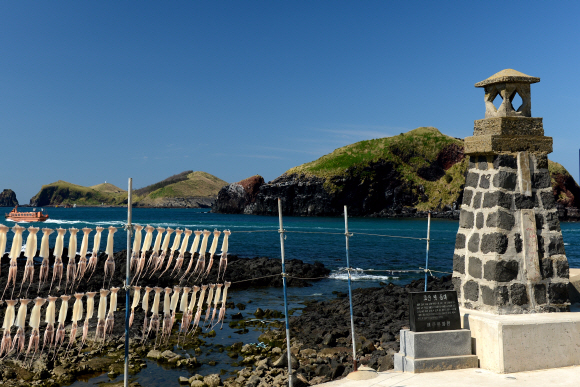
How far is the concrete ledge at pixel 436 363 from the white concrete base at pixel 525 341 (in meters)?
0.25

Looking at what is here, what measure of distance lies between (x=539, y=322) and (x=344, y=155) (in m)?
150

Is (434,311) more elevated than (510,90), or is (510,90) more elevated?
(510,90)

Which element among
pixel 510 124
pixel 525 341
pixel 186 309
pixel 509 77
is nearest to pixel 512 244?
pixel 525 341

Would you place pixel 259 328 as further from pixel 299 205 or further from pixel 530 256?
pixel 299 205

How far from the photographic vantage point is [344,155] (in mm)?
155500

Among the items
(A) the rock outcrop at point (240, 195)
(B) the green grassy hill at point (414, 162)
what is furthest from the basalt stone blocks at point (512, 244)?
(A) the rock outcrop at point (240, 195)

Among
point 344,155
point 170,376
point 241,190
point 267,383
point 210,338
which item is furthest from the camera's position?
point 241,190

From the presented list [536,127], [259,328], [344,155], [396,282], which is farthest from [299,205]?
[536,127]

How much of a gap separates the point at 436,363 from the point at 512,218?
3.25 meters

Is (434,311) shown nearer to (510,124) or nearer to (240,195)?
(510,124)

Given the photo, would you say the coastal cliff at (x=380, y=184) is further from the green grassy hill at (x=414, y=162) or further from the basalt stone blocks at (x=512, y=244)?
the basalt stone blocks at (x=512, y=244)

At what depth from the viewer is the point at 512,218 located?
27.8 ft

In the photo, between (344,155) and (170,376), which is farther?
(344,155)

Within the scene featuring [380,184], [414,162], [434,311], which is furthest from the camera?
[414,162]
